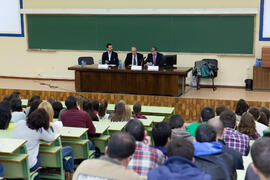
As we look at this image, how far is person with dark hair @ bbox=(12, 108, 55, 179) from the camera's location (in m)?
3.75

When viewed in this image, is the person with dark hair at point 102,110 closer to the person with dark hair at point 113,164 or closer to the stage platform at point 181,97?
the stage platform at point 181,97

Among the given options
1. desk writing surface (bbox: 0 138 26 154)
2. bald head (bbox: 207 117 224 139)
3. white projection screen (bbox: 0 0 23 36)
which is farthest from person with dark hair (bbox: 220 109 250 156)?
white projection screen (bbox: 0 0 23 36)

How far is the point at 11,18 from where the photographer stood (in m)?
11.1

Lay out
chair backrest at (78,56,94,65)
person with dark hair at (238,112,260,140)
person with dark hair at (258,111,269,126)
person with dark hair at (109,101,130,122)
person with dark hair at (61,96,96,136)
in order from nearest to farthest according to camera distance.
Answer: person with dark hair at (238,112,260,140) → person with dark hair at (61,96,96,136) → person with dark hair at (258,111,269,126) → person with dark hair at (109,101,130,122) → chair backrest at (78,56,94,65)

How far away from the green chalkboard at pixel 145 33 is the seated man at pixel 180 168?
766 cm

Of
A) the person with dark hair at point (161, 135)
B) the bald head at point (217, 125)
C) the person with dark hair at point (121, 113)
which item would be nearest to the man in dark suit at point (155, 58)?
the person with dark hair at point (121, 113)

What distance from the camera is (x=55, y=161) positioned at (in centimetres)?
403

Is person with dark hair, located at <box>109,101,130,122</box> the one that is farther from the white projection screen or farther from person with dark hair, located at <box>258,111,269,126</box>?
the white projection screen

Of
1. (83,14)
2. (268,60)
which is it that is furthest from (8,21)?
(268,60)

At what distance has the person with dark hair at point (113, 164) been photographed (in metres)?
2.30

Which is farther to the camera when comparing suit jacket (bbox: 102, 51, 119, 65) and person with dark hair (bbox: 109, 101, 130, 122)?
suit jacket (bbox: 102, 51, 119, 65)

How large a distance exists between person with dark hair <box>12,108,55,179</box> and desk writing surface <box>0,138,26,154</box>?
0.68 feet

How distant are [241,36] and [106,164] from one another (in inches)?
315

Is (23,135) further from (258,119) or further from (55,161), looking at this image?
(258,119)
